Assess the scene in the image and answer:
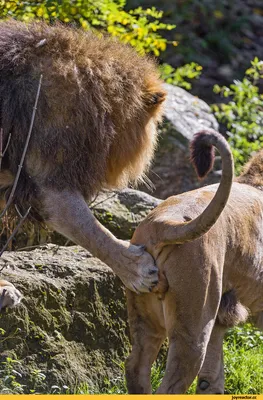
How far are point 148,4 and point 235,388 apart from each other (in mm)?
6805

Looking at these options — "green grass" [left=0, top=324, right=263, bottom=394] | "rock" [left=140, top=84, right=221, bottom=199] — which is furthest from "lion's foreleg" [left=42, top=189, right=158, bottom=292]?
"rock" [left=140, top=84, right=221, bottom=199]

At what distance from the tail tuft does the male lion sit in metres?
0.62

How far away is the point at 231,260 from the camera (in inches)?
187

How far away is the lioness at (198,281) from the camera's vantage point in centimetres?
432

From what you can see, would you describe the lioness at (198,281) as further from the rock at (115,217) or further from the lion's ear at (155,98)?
the rock at (115,217)

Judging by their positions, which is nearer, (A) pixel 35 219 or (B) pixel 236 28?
(A) pixel 35 219

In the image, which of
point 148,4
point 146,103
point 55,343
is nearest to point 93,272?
point 55,343

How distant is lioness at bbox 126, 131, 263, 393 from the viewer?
432cm

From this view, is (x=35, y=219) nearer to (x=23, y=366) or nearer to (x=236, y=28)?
(x=23, y=366)

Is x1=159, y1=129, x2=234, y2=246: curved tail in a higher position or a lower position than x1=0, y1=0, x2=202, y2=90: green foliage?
higher

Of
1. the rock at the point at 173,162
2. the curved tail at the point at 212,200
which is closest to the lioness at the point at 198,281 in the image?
the curved tail at the point at 212,200

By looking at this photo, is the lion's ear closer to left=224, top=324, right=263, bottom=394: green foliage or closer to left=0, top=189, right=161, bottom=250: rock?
left=0, top=189, right=161, bottom=250: rock

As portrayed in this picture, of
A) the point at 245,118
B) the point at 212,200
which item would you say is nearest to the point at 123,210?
the point at 212,200

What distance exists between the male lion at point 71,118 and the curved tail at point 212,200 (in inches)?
20.3
